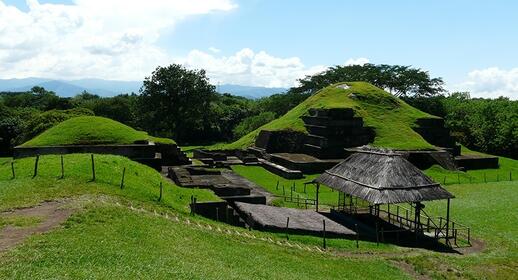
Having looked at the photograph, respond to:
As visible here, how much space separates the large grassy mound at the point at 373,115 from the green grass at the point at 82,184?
103 feet

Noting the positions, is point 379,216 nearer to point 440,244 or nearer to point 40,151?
point 440,244

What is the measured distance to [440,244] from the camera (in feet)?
73.0

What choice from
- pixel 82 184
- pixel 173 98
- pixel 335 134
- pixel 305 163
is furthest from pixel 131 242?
pixel 173 98

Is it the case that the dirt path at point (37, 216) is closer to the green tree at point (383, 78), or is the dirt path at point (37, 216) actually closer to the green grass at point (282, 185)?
the green grass at point (282, 185)

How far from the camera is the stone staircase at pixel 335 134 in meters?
47.0

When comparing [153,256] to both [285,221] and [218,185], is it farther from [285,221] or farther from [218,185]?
[218,185]

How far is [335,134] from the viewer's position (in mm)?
48312

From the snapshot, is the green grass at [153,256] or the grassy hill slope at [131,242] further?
the grassy hill slope at [131,242]

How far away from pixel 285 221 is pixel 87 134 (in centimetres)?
1986

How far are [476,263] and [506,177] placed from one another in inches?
1165

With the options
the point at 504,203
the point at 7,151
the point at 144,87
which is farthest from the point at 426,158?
the point at 7,151

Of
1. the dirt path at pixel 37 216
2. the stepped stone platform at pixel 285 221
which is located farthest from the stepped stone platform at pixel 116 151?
the dirt path at pixel 37 216

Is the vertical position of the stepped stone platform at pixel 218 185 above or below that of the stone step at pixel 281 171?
above

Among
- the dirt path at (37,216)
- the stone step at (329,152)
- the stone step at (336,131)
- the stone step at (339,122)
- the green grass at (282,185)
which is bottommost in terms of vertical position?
the green grass at (282,185)
